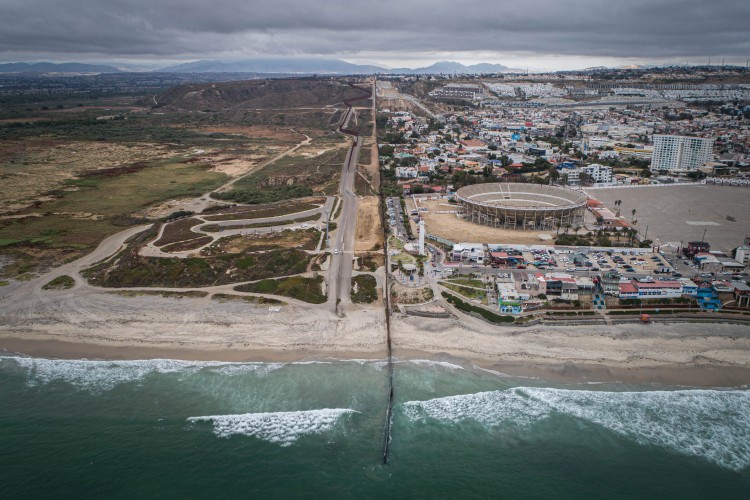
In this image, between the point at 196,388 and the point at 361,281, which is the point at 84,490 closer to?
the point at 196,388

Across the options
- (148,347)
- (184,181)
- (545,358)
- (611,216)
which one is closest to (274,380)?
(148,347)

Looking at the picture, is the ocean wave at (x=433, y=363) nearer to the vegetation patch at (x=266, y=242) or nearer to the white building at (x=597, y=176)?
the vegetation patch at (x=266, y=242)

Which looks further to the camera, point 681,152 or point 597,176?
point 681,152

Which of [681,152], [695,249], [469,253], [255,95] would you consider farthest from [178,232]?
[255,95]

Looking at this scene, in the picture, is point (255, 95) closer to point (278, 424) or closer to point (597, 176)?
point (597, 176)

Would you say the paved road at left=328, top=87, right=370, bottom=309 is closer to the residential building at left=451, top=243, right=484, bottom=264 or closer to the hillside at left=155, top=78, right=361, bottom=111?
the residential building at left=451, top=243, right=484, bottom=264

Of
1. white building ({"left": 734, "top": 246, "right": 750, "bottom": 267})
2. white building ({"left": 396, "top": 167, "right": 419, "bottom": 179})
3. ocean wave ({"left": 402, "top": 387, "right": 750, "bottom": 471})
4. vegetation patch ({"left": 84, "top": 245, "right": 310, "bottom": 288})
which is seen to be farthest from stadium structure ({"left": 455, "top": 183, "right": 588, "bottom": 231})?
ocean wave ({"left": 402, "top": 387, "right": 750, "bottom": 471})

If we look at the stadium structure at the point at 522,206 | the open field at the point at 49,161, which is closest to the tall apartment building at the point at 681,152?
the stadium structure at the point at 522,206
